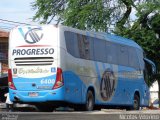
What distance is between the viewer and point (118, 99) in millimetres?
22141

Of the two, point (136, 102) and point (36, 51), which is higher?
point (36, 51)

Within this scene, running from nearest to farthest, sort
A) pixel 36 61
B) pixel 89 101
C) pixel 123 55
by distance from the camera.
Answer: pixel 36 61 < pixel 89 101 < pixel 123 55

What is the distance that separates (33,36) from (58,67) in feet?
4.70

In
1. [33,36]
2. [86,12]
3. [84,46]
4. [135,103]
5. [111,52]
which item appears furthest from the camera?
[86,12]

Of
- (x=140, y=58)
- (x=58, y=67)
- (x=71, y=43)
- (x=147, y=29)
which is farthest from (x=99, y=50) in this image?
(x=147, y=29)

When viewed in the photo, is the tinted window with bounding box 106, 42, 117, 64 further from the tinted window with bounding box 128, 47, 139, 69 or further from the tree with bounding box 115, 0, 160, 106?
the tree with bounding box 115, 0, 160, 106

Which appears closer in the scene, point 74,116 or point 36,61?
point 74,116

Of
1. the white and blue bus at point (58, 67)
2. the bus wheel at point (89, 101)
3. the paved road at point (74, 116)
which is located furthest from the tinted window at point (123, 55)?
the paved road at point (74, 116)

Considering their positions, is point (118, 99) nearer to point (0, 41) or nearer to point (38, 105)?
point (38, 105)

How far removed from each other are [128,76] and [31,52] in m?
7.08

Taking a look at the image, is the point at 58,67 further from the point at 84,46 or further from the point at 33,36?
the point at 84,46

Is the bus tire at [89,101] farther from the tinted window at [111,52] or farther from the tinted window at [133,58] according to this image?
the tinted window at [133,58]

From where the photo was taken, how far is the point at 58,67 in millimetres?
16875

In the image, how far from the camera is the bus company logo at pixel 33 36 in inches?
672
